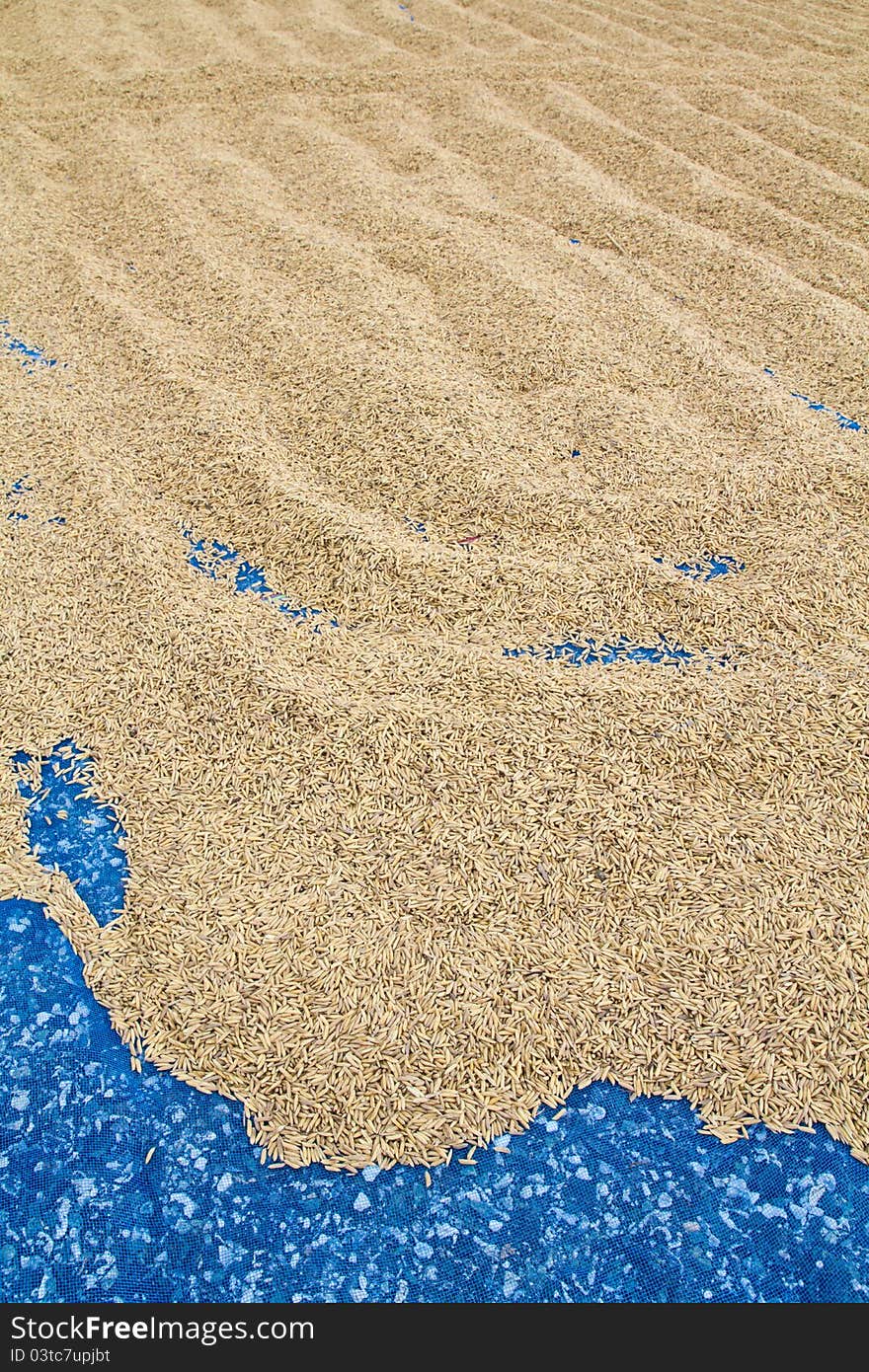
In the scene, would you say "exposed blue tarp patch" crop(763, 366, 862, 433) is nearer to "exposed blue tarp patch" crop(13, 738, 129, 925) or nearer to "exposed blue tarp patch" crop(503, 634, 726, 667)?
"exposed blue tarp patch" crop(503, 634, 726, 667)

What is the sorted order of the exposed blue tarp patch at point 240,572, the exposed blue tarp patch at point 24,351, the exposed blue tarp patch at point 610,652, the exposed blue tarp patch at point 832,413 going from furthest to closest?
the exposed blue tarp patch at point 24,351, the exposed blue tarp patch at point 832,413, the exposed blue tarp patch at point 240,572, the exposed blue tarp patch at point 610,652

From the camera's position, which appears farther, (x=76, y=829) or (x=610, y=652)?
(x=610, y=652)

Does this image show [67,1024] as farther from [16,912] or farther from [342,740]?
[342,740]

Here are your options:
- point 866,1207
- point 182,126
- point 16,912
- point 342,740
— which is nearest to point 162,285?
point 182,126

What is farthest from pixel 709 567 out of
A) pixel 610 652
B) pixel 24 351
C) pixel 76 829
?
pixel 24 351

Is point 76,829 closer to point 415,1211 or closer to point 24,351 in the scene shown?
point 415,1211

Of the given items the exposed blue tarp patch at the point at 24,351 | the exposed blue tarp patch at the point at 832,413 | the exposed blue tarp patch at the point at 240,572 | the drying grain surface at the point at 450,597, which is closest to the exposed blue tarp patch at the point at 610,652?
the drying grain surface at the point at 450,597

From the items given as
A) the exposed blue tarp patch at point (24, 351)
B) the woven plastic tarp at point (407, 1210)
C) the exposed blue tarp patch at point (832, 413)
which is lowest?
the woven plastic tarp at point (407, 1210)

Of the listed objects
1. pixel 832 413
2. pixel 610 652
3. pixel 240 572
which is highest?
pixel 832 413

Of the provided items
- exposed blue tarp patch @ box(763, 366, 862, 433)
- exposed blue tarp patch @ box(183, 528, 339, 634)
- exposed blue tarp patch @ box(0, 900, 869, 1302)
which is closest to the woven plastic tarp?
exposed blue tarp patch @ box(0, 900, 869, 1302)

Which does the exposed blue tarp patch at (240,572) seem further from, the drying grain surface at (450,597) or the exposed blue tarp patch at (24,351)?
the exposed blue tarp patch at (24,351)
